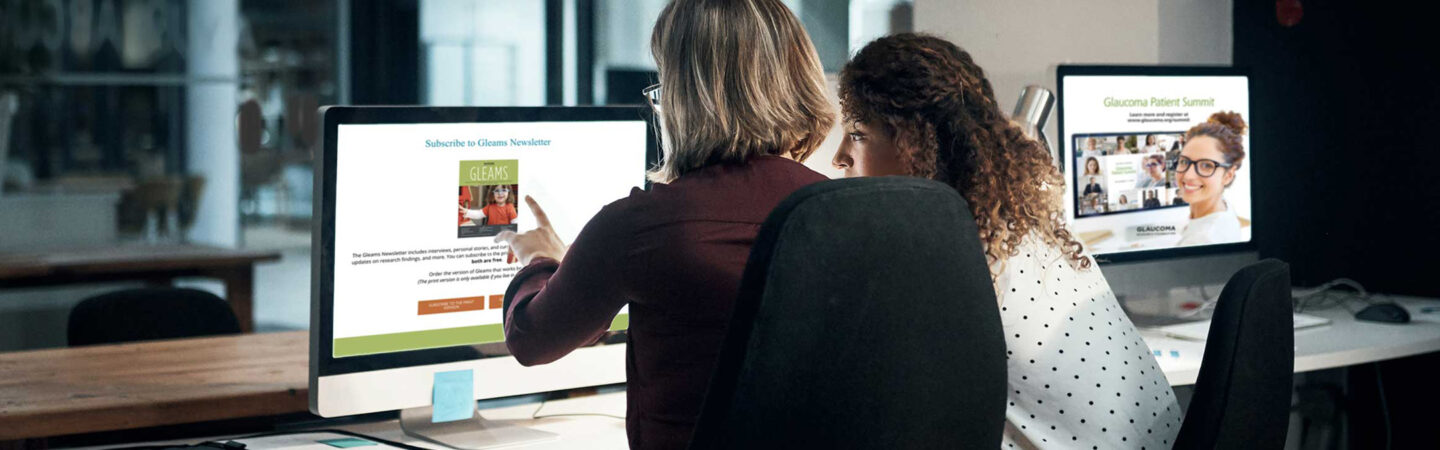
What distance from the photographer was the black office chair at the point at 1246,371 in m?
1.31

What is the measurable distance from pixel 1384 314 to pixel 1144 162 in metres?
0.58

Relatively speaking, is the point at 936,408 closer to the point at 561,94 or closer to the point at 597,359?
the point at 597,359

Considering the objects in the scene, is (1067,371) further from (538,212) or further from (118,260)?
(118,260)

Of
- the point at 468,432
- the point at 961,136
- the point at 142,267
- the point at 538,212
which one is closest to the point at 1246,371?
the point at 961,136

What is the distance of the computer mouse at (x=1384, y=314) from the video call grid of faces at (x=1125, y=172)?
1.44 ft

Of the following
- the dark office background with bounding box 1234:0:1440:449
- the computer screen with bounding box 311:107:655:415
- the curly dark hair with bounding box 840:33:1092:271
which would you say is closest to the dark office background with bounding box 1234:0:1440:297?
the dark office background with bounding box 1234:0:1440:449

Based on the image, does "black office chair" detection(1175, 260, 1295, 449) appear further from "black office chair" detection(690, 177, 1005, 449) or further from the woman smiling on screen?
the woman smiling on screen

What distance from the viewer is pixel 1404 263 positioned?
288cm

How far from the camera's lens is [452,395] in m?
1.65

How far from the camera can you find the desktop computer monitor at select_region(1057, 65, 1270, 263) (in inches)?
91.0

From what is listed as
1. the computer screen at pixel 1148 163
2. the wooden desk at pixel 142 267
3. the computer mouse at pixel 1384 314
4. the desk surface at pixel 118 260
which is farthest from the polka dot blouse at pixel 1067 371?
the desk surface at pixel 118 260

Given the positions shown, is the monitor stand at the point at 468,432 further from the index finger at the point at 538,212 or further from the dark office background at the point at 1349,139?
the dark office background at the point at 1349,139

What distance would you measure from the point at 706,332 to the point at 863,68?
47cm

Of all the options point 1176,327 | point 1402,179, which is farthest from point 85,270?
point 1402,179
